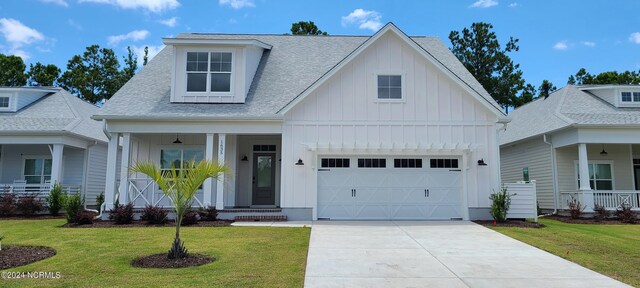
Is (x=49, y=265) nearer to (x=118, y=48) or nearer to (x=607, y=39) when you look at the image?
(x=607, y=39)

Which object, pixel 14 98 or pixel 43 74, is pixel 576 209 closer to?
pixel 14 98

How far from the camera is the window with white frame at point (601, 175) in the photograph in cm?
1850

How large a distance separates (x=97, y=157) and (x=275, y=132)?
1112cm

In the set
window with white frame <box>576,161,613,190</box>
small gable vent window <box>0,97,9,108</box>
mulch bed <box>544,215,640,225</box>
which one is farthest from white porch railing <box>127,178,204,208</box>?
window with white frame <box>576,161,613,190</box>

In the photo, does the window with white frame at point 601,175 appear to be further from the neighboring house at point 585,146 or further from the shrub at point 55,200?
the shrub at point 55,200

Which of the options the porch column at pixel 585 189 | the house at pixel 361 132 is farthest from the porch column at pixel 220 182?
the porch column at pixel 585 189

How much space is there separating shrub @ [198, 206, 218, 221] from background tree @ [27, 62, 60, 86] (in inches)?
1219

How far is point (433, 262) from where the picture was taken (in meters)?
7.77

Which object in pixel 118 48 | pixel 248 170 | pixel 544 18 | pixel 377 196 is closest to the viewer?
pixel 377 196

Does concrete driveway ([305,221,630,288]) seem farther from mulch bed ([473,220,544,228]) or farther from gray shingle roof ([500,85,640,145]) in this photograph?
gray shingle roof ([500,85,640,145])

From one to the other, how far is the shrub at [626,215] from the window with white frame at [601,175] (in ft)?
8.19

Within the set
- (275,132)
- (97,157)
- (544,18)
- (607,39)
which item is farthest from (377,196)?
(607,39)

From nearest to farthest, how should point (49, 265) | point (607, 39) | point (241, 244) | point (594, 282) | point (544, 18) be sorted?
1. point (594, 282)
2. point (49, 265)
3. point (241, 244)
4. point (544, 18)
5. point (607, 39)

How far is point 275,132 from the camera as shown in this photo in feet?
47.9
